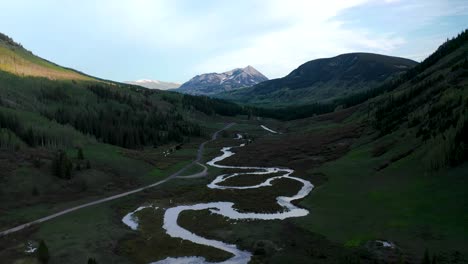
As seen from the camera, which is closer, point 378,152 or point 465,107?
point 465,107

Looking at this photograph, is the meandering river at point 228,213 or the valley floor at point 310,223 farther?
the meandering river at point 228,213

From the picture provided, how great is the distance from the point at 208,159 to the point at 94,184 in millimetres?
62648

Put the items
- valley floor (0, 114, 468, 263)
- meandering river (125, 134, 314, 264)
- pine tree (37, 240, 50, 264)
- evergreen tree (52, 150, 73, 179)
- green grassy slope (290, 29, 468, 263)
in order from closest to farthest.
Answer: valley floor (0, 114, 468, 263)
pine tree (37, 240, 50, 264)
meandering river (125, 134, 314, 264)
green grassy slope (290, 29, 468, 263)
evergreen tree (52, 150, 73, 179)

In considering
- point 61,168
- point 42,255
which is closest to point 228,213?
point 42,255

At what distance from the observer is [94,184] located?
3996 inches

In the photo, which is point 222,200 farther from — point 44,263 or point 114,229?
point 44,263

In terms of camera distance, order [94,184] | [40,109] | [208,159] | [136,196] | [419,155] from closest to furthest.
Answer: [419,155] < [136,196] < [94,184] < [208,159] < [40,109]

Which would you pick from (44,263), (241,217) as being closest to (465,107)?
(241,217)

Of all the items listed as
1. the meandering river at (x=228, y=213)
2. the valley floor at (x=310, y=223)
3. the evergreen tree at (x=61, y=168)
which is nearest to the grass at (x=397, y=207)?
the valley floor at (x=310, y=223)

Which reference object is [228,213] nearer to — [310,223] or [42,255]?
[310,223]

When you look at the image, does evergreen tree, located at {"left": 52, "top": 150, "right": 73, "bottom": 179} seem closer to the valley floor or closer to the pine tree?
the valley floor

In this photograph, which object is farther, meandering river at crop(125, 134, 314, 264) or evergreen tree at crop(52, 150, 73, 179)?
evergreen tree at crop(52, 150, 73, 179)

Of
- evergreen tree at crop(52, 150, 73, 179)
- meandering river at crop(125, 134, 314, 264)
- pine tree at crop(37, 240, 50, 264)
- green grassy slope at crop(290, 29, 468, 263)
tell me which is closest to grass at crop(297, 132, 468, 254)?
green grassy slope at crop(290, 29, 468, 263)

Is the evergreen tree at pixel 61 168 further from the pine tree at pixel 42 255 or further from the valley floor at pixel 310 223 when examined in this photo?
the pine tree at pixel 42 255
